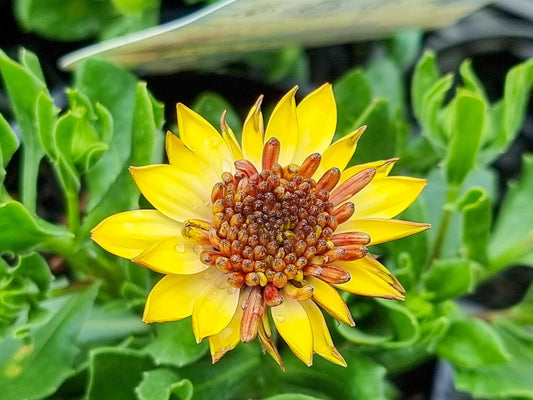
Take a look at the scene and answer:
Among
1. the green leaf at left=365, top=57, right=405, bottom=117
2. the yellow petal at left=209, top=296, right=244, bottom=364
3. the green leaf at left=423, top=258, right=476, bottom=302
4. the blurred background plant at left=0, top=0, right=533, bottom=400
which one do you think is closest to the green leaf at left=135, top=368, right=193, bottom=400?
the blurred background plant at left=0, top=0, right=533, bottom=400

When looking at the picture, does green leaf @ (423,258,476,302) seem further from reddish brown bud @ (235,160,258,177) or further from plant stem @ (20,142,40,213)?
plant stem @ (20,142,40,213)

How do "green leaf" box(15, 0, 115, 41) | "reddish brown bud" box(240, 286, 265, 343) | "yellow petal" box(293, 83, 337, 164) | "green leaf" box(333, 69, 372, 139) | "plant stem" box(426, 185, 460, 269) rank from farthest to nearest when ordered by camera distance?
"green leaf" box(15, 0, 115, 41)
"green leaf" box(333, 69, 372, 139)
"plant stem" box(426, 185, 460, 269)
"yellow petal" box(293, 83, 337, 164)
"reddish brown bud" box(240, 286, 265, 343)

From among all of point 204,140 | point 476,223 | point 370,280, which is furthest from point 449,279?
point 204,140

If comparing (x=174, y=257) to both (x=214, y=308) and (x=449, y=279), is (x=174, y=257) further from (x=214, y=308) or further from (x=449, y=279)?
(x=449, y=279)

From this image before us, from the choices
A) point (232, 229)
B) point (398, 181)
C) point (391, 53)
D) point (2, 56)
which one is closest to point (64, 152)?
point (2, 56)

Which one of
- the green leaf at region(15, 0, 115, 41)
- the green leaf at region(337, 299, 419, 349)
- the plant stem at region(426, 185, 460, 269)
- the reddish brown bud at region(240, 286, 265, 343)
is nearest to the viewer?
the reddish brown bud at region(240, 286, 265, 343)

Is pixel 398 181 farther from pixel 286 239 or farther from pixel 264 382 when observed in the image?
pixel 264 382

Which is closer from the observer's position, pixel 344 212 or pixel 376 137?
pixel 344 212
